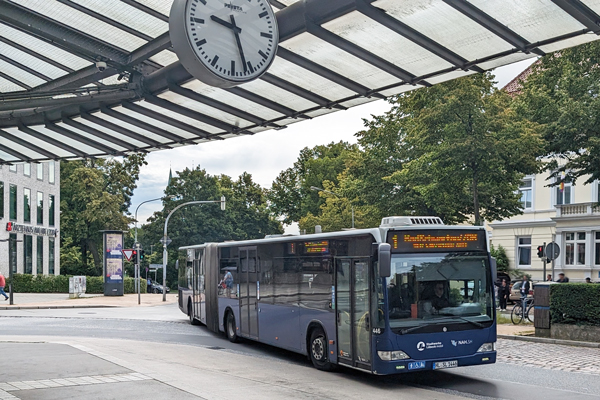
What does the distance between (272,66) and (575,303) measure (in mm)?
12814

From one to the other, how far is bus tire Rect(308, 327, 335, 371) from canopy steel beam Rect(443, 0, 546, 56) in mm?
7713

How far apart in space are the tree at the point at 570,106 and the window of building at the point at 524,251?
2451 centimetres

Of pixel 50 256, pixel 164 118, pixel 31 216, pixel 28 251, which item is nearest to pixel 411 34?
pixel 164 118

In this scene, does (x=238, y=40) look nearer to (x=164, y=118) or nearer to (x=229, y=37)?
(x=229, y=37)

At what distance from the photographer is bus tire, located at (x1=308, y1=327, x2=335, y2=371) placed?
43.0 ft

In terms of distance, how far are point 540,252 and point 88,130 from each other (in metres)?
20.6

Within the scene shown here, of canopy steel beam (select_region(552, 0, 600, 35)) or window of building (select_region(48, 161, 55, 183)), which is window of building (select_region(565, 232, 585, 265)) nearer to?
window of building (select_region(48, 161, 55, 183))

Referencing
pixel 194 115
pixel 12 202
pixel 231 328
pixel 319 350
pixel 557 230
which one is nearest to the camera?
pixel 194 115

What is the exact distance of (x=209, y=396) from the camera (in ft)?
30.8

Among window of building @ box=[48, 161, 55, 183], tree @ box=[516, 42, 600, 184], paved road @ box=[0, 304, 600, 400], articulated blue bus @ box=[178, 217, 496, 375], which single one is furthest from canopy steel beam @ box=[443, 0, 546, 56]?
window of building @ box=[48, 161, 55, 183]

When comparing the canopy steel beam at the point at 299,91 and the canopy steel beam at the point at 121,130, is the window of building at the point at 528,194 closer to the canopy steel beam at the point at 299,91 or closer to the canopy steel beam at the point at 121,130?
the canopy steel beam at the point at 121,130

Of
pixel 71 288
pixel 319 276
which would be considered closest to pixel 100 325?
pixel 319 276

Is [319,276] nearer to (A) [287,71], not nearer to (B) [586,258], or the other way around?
(A) [287,71]

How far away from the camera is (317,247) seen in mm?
13773
